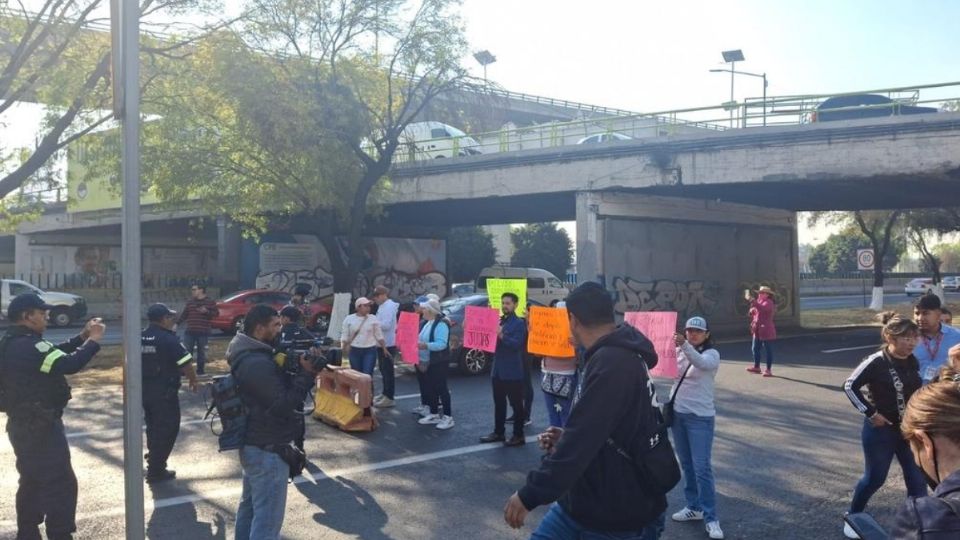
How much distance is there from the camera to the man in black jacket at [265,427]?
14.7 feet

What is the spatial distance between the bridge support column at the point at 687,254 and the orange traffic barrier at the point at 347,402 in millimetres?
11308

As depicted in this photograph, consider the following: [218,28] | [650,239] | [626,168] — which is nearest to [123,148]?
[218,28]

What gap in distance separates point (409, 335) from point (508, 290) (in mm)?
1983

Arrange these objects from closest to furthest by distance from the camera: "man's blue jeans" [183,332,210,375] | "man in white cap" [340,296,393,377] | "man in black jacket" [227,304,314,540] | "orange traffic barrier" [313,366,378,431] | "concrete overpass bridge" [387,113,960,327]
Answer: "man in black jacket" [227,304,314,540] < "orange traffic barrier" [313,366,378,431] < "man in white cap" [340,296,393,377] < "man's blue jeans" [183,332,210,375] < "concrete overpass bridge" [387,113,960,327]

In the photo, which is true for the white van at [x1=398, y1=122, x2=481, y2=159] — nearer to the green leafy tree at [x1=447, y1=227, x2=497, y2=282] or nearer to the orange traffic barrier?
the orange traffic barrier

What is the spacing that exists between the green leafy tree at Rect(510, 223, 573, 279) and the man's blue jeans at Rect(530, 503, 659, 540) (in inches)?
1910

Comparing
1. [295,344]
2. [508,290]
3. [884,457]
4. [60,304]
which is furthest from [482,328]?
[60,304]

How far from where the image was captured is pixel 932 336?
6336mm

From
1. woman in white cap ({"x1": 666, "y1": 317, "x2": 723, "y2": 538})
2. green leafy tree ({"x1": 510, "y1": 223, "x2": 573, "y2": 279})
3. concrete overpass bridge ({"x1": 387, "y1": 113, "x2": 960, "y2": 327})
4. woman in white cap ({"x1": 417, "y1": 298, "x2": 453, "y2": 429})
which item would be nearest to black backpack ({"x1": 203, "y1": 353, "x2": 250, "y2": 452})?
woman in white cap ({"x1": 666, "y1": 317, "x2": 723, "y2": 538})

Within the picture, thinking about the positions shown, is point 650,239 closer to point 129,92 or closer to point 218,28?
point 218,28

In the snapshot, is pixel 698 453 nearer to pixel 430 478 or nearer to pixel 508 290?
pixel 430 478

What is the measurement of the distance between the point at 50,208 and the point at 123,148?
39.2 meters

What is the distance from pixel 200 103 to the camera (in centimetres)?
1886

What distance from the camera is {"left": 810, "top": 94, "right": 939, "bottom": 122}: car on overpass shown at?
58.4 feet
